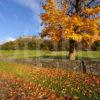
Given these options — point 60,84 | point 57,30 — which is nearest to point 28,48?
point 57,30

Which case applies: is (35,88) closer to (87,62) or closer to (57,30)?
(87,62)

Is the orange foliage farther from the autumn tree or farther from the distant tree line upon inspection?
the distant tree line

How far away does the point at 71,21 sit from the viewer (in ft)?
96.8

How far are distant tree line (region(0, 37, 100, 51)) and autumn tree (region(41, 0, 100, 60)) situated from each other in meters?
9.58

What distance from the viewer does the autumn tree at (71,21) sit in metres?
29.6

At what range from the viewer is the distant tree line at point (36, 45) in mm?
46088

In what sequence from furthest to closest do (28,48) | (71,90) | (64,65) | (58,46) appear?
1. (28,48)
2. (58,46)
3. (64,65)
4. (71,90)

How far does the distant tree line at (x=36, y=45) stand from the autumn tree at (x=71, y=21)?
958cm

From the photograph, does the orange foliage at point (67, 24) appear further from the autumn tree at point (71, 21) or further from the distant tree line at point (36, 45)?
the distant tree line at point (36, 45)

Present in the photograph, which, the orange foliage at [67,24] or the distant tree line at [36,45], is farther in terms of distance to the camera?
the distant tree line at [36,45]

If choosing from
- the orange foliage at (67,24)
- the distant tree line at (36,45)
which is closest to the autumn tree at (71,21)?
the orange foliage at (67,24)

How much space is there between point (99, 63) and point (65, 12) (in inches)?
383

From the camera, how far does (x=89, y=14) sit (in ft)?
99.2

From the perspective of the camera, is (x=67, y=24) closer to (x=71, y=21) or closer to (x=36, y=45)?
(x=71, y=21)
